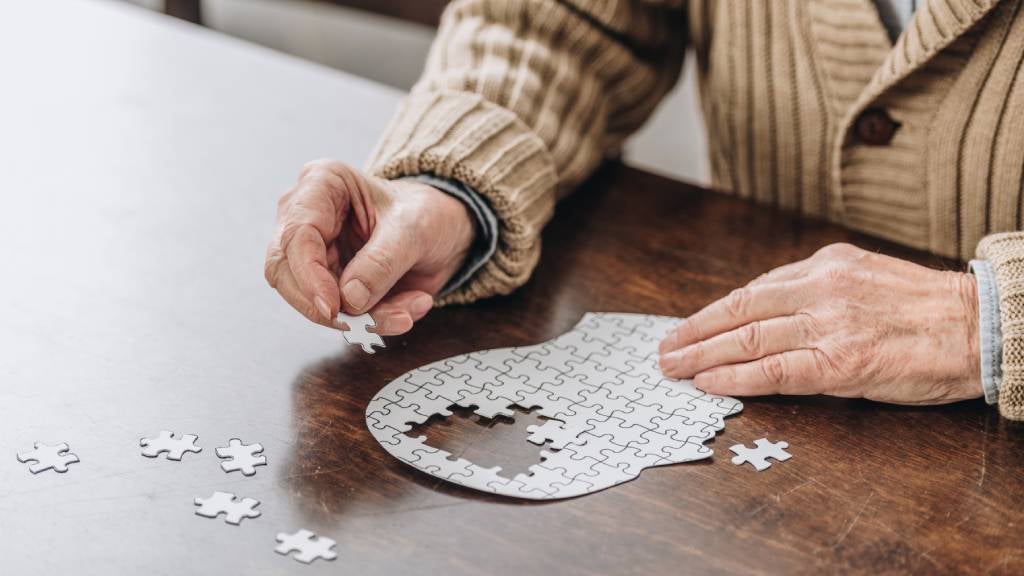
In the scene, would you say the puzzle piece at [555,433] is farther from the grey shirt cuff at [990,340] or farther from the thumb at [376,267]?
the grey shirt cuff at [990,340]

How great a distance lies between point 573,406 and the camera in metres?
1.16

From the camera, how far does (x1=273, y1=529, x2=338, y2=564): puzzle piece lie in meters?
A: 0.92

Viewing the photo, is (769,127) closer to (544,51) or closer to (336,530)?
(544,51)

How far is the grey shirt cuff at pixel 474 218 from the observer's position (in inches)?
54.9

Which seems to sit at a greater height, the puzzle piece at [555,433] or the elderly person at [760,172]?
the elderly person at [760,172]

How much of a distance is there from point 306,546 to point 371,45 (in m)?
3.33

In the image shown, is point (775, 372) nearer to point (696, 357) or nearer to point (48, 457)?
point (696, 357)

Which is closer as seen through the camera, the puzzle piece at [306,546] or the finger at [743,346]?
the puzzle piece at [306,546]

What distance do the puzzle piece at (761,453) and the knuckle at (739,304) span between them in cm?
18

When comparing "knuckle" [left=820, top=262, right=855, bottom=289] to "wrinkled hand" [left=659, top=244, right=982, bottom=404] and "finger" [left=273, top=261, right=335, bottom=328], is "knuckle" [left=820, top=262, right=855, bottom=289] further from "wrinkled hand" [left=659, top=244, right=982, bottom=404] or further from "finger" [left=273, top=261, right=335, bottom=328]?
"finger" [left=273, top=261, right=335, bottom=328]

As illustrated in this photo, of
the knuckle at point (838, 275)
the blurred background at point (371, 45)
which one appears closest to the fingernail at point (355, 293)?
the knuckle at point (838, 275)

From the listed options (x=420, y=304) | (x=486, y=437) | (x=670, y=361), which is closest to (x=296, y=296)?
(x=420, y=304)

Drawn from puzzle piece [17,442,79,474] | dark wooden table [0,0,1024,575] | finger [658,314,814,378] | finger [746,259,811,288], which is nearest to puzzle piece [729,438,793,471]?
dark wooden table [0,0,1024,575]

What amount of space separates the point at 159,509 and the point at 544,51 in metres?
0.97
